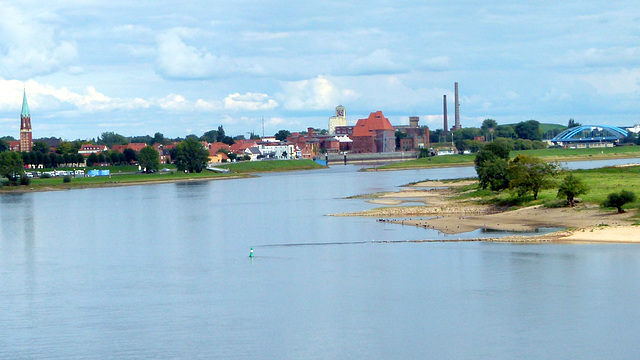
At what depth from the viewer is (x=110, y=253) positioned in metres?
39.3

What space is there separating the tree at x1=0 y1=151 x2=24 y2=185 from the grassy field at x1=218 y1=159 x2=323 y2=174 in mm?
37815

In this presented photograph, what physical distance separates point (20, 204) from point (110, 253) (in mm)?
40162

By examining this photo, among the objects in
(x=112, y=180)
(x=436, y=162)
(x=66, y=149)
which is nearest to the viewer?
(x=112, y=180)

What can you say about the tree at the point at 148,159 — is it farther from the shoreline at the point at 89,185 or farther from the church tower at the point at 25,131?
the church tower at the point at 25,131

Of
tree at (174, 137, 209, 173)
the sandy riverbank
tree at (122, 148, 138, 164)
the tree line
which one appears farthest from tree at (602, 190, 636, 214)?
tree at (122, 148, 138, 164)

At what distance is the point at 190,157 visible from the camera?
122250 millimetres

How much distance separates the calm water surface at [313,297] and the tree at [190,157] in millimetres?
75939

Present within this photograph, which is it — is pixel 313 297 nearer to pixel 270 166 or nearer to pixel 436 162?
pixel 270 166

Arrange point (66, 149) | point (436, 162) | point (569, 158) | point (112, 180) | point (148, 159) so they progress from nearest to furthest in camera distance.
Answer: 1. point (112, 180)
2. point (148, 159)
3. point (66, 149)
4. point (569, 158)
5. point (436, 162)

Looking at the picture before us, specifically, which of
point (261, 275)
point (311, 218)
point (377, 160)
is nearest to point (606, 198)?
point (311, 218)

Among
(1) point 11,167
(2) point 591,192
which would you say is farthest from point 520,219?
(1) point 11,167

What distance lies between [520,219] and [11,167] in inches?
2868

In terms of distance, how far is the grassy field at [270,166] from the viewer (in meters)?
138

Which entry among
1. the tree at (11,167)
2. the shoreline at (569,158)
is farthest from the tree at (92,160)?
the shoreline at (569,158)
